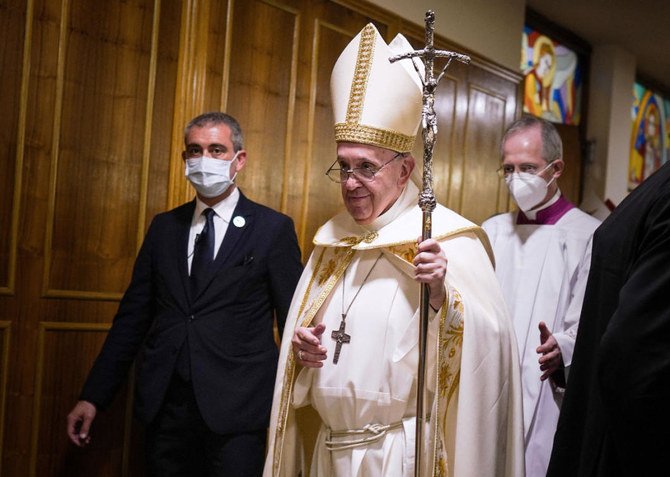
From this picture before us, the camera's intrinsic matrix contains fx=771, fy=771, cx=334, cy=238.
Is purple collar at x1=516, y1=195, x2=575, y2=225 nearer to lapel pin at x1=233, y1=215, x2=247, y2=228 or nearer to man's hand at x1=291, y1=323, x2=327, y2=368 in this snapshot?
lapel pin at x1=233, y1=215, x2=247, y2=228

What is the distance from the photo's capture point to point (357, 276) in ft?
8.27

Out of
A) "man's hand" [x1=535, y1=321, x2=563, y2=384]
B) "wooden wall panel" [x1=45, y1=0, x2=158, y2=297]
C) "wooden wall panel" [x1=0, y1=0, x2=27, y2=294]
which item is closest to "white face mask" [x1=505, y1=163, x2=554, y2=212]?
"man's hand" [x1=535, y1=321, x2=563, y2=384]

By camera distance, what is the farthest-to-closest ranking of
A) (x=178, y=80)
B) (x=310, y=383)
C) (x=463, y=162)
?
(x=463, y=162) < (x=178, y=80) < (x=310, y=383)

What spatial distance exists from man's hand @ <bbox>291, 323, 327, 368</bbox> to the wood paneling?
1.54 meters

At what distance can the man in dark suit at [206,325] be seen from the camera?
9.53ft

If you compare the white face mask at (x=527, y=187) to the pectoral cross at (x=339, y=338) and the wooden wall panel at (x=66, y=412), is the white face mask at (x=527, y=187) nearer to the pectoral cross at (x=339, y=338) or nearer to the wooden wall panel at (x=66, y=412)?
the pectoral cross at (x=339, y=338)

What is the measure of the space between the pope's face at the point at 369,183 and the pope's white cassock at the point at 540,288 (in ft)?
3.27

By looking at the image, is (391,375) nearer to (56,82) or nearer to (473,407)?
(473,407)

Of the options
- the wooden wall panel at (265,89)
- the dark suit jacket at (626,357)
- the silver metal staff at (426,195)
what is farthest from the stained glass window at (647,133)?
the dark suit jacket at (626,357)

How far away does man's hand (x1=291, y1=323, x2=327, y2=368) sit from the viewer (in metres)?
2.30

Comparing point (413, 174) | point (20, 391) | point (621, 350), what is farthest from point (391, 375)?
point (20, 391)

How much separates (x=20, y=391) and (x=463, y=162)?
365 centimetres

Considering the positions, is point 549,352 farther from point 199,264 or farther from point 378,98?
point 199,264

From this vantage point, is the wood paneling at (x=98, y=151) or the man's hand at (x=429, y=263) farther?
Result: the wood paneling at (x=98, y=151)
